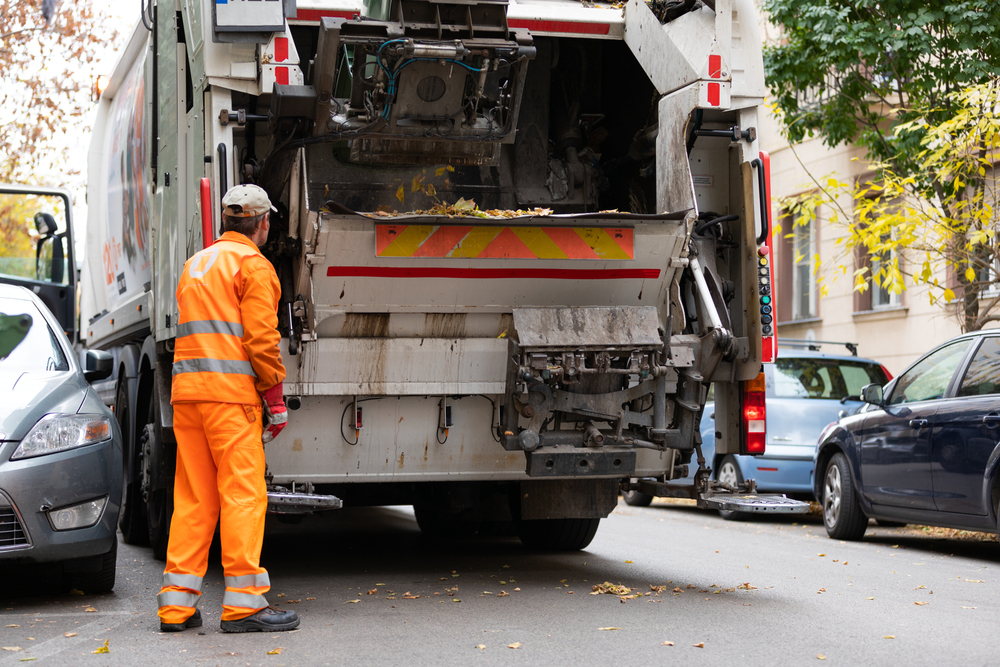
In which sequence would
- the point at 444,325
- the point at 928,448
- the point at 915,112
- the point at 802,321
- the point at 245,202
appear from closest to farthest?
the point at 245,202, the point at 444,325, the point at 928,448, the point at 915,112, the point at 802,321

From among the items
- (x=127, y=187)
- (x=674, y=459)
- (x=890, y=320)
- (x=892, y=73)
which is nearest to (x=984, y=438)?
(x=674, y=459)

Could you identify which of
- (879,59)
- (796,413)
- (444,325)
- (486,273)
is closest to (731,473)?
(796,413)

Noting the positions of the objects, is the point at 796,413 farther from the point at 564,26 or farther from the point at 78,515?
the point at 78,515

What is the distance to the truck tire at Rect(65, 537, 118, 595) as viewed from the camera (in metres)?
5.98

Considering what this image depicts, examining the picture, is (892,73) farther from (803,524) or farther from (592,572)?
(592,572)

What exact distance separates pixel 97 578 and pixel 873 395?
530cm

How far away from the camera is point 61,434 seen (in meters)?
5.66

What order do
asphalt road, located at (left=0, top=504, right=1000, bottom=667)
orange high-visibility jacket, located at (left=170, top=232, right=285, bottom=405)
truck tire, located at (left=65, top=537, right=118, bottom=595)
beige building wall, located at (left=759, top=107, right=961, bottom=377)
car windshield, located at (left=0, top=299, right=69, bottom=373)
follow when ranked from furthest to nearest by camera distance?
beige building wall, located at (left=759, top=107, right=961, bottom=377) → car windshield, located at (left=0, top=299, right=69, bottom=373) → truck tire, located at (left=65, top=537, right=118, bottom=595) → orange high-visibility jacket, located at (left=170, top=232, right=285, bottom=405) → asphalt road, located at (left=0, top=504, right=1000, bottom=667)

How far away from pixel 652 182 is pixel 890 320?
1218cm

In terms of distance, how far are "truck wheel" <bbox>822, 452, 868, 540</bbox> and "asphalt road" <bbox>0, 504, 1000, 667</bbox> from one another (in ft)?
1.41

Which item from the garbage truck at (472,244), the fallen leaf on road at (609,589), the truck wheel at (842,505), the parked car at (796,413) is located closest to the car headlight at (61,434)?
the garbage truck at (472,244)

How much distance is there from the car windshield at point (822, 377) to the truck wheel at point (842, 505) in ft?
5.29

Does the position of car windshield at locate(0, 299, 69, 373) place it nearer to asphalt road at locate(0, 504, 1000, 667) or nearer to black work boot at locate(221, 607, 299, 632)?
asphalt road at locate(0, 504, 1000, 667)

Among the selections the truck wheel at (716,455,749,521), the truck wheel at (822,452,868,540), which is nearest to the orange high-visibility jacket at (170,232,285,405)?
the truck wheel at (822,452,868,540)
